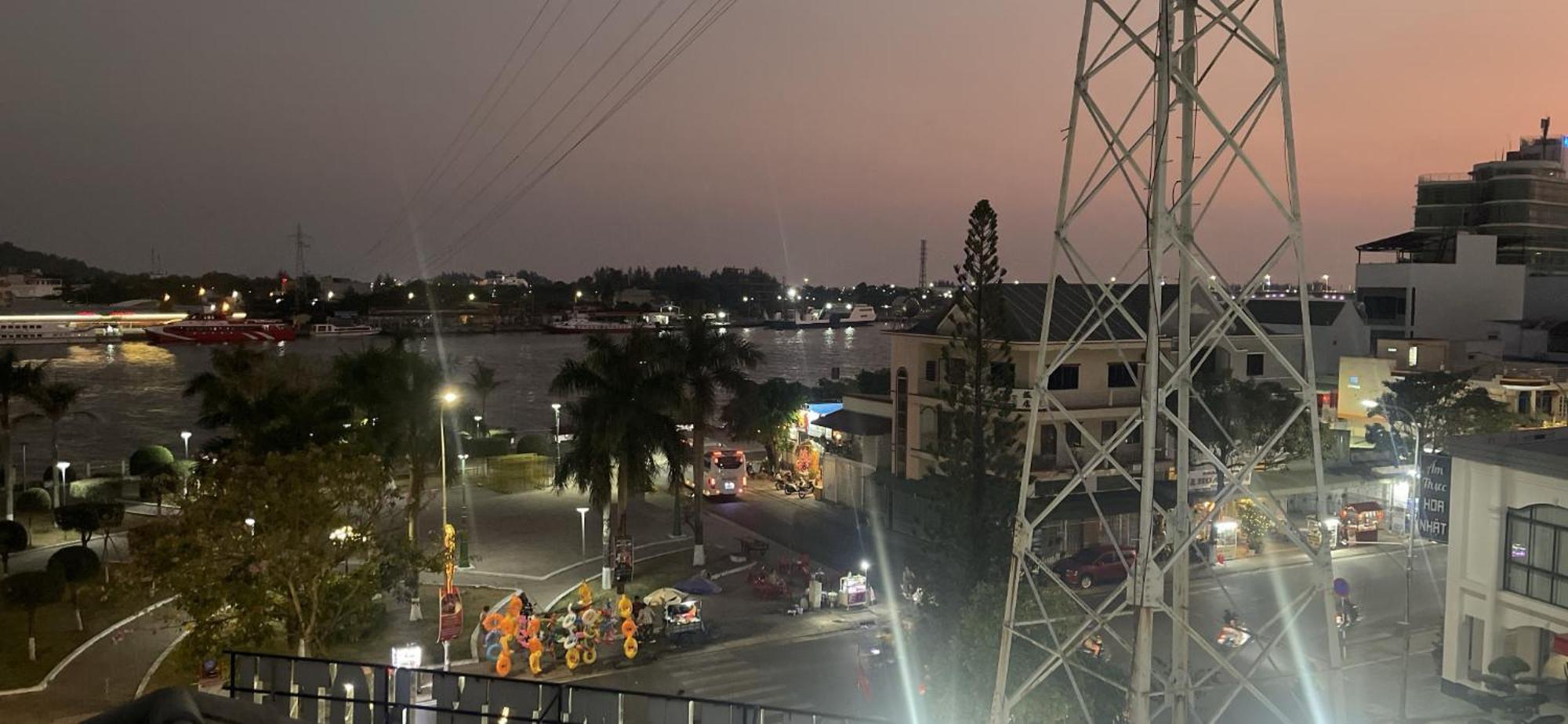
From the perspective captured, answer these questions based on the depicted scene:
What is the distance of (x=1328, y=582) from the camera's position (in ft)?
18.9

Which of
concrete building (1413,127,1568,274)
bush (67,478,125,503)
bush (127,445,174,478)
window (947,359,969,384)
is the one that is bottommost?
bush (67,478,125,503)

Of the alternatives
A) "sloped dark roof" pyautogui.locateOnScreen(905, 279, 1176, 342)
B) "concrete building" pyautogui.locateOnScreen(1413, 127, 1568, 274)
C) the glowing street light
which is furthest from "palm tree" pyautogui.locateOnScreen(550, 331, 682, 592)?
"concrete building" pyautogui.locateOnScreen(1413, 127, 1568, 274)

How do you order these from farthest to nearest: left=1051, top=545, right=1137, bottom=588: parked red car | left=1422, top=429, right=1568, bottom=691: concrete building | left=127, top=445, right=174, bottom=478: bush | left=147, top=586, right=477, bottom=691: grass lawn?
left=127, top=445, right=174, bottom=478: bush → left=1051, top=545, right=1137, bottom=588: parked red car → left=1422, top=429, right=1568, bottom=691: concrete building → left=147, top=586, right=477, bottom=691: grass lawn

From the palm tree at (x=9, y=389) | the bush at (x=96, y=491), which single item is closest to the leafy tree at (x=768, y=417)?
the bush at (x=96, y=491)

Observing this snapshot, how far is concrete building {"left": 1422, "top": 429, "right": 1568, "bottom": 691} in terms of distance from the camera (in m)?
15.1

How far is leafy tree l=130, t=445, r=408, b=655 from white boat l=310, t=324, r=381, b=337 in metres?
145

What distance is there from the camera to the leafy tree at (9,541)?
69.5ft

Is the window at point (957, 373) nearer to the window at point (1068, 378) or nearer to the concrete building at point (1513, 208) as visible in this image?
the window at point (1068, 378)

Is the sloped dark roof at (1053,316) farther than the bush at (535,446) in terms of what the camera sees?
No

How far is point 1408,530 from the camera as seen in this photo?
81.3ft

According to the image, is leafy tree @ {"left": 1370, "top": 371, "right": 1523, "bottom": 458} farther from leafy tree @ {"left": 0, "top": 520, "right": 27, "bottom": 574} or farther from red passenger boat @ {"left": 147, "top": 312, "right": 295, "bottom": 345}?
red passenger boat @ {"left": 147, "top": 312, "right": 295, "bottom": 345}

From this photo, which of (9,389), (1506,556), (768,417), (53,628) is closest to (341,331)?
(9,389)

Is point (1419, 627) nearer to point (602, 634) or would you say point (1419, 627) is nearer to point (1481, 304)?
point (602, 634)

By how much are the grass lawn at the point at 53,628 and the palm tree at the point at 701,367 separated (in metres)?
11.1
